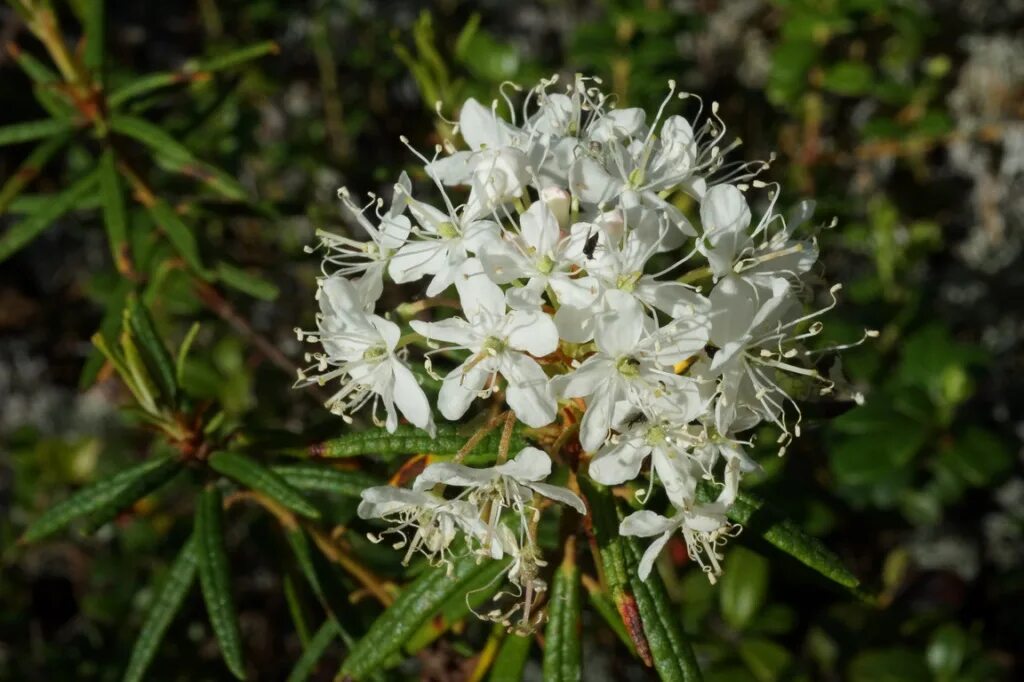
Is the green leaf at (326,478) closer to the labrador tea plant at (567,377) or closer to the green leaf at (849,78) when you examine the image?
the labrador tea plant at (567,377)

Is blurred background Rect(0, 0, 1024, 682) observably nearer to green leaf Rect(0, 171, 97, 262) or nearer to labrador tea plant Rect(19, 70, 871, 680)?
green leaf Rect(0, 171, 97, 262)

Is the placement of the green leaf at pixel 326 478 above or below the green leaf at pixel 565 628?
above

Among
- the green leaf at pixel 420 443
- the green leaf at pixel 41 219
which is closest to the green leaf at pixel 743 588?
the green leaf at pixel 420 443

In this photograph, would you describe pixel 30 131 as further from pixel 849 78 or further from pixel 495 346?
pixel 849 78

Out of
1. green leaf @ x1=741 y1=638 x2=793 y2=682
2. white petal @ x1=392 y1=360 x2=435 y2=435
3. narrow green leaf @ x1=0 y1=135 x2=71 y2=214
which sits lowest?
green leaf @ x1=741 y1=638 x2=793 y2=682

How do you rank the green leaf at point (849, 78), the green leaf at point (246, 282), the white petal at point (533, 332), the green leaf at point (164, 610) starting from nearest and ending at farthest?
the white petal at point (533, 332)
the green leaf at point (164, 610)
the green leaf at point (246, 282)
the green leaf at point (849, 78)

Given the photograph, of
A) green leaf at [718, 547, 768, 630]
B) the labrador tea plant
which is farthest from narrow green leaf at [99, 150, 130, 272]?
green leaf at [718, 547, 768, 630]
